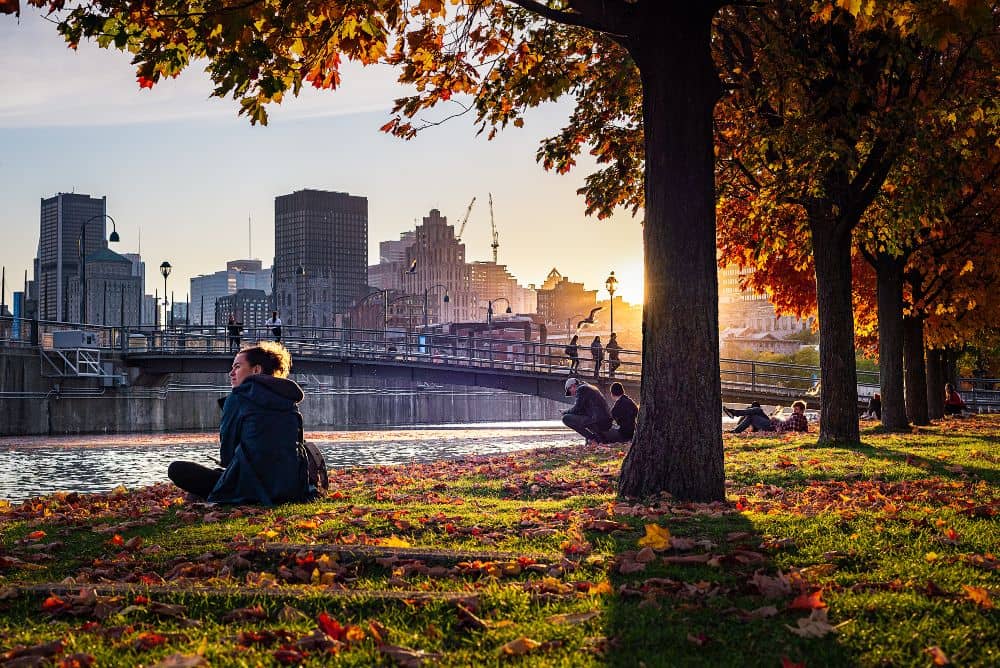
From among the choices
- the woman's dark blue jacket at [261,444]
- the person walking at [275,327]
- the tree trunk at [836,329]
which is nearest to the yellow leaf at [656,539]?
the woman's dark blue jacket at [261,444]

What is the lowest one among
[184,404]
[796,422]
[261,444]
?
[184,404]

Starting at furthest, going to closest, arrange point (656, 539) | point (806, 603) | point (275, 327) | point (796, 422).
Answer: point (275, 327), point (796, 422), point (656, 539), point (806, 603)

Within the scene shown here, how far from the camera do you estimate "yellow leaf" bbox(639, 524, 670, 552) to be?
6.45m

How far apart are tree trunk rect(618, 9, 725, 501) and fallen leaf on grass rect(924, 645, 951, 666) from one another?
17.4 ft

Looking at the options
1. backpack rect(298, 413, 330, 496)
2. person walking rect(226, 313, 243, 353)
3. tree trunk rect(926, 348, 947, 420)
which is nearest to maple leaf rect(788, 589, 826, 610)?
backpack rect(298, 413, 330, 496)

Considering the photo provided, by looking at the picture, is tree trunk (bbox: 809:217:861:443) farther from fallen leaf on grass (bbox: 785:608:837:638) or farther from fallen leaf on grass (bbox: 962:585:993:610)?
fallen leaf on grass (bbox: 785:608:837:638)

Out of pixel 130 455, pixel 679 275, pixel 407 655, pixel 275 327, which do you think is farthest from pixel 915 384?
pixel 275 327

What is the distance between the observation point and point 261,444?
29.0 ft

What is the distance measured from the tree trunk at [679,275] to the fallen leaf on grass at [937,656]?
5.30 m

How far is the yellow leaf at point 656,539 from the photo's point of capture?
6.45m

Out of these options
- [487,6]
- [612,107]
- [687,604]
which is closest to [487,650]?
[687,604]

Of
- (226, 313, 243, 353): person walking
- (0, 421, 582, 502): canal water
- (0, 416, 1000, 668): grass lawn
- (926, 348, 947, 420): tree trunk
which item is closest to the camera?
(0, 416, 1000, 668): grass lawn

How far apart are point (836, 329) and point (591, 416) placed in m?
5.40

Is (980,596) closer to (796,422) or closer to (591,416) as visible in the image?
(591,416)
